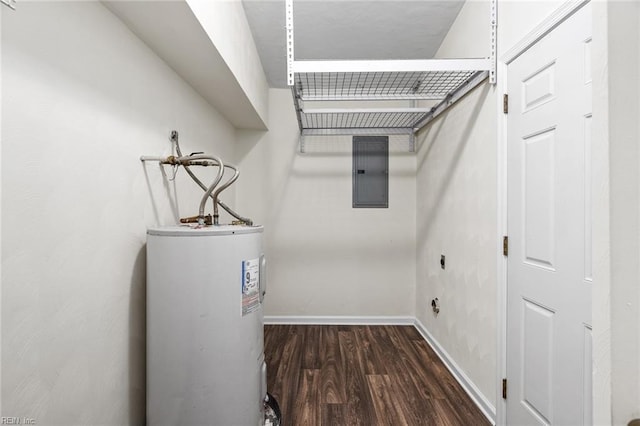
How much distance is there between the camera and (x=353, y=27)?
77.9 inches

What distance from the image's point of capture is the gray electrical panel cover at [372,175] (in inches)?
114

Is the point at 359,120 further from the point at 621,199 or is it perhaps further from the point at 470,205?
the point at 621,199

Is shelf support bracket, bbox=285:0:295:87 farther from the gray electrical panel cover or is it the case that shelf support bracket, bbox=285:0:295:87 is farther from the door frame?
the gray electrical panel cover

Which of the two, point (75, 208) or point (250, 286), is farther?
point (250, 286)

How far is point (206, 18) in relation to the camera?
46.2 inches

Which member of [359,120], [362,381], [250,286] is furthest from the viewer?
[359,120]

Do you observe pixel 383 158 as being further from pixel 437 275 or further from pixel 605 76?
pixel 605 76

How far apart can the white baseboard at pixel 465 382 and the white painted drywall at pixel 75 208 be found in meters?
1.87

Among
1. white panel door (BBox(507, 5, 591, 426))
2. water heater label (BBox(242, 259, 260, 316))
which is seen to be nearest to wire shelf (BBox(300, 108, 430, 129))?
white panel door (BBox(507, 5, 591, 426))

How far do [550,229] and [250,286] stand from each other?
1.33m

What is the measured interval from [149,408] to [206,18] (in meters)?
1.68

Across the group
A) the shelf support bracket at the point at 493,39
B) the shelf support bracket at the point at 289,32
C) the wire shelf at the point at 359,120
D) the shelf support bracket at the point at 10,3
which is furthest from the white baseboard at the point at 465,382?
the shelf support bracket at the point at 10,3

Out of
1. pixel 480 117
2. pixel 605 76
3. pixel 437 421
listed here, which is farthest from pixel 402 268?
pixel 605 76

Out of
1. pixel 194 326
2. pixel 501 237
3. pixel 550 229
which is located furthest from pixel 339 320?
pixel 550 229
